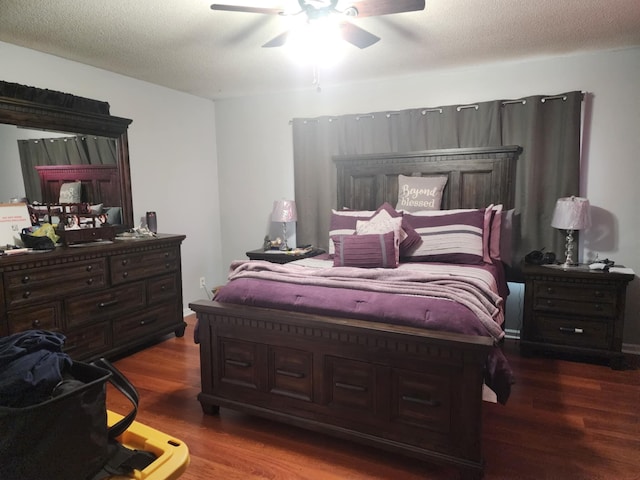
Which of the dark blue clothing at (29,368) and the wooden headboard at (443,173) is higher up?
the wooden headboard at (443,173)

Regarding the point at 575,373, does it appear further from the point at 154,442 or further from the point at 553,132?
the point at 154,442

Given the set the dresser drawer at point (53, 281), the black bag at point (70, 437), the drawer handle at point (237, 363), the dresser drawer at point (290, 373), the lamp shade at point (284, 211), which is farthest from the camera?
the lamp shade at point (284, 211)

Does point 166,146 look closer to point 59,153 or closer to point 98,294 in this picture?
point 59,153

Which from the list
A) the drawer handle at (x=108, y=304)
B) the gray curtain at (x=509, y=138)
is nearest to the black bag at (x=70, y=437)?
the drawer handle at (x=108, y=304)

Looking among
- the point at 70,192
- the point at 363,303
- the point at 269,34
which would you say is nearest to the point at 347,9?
the point at 269,34

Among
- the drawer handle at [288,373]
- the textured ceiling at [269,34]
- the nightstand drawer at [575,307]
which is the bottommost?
the drawer handle at [288,373]

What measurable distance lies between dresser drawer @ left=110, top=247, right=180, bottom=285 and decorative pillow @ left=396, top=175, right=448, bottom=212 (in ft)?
6.73

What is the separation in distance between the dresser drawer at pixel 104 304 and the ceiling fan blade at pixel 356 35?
2455 mm

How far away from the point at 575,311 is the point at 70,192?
12.9ft

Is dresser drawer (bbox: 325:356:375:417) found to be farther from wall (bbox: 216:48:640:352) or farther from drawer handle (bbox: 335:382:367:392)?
wall (bbox: 216:48:640:352)

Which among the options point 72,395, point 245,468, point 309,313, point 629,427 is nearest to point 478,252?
point 629,427

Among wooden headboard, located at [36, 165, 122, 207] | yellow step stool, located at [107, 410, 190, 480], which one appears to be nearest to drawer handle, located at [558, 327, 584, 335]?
yellow step stool, located at [107, 410, 190, 480]

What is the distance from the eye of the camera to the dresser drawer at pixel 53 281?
255 centimetres

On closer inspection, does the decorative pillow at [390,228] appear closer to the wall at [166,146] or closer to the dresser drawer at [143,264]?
the dresser drawer at [143,264]
